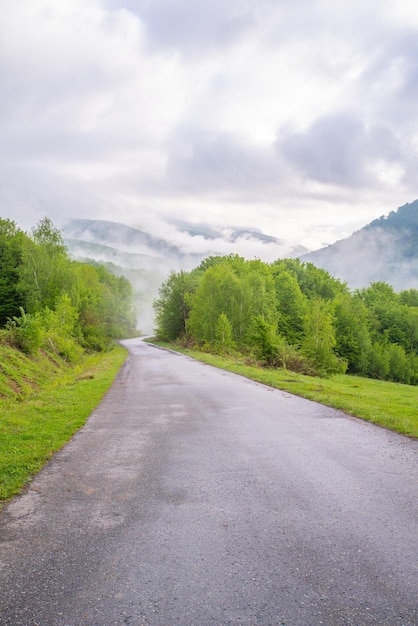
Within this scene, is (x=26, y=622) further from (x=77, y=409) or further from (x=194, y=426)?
(x=77, y=409)

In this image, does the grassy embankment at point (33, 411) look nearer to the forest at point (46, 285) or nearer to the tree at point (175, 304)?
the forest at point (46, 285)

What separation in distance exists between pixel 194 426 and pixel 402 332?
73321mm

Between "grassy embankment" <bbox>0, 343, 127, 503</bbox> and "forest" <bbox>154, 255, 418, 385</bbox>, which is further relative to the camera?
"forest" <bbox>154, 255, 418, 385</bbox>

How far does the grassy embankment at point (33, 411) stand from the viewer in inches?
281

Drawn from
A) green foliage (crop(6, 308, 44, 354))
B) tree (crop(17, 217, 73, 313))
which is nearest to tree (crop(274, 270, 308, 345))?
tree (crop(17, 217, 73, 313))

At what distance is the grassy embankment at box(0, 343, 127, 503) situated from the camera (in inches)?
281

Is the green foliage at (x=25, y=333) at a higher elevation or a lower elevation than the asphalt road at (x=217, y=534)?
higher

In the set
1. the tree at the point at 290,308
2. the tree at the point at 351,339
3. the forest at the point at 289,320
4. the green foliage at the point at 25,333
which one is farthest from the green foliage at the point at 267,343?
the tree at the point at 351,339

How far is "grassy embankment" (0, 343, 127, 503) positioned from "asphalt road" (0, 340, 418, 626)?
42 cm

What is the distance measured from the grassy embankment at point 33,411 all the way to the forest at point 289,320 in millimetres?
16490

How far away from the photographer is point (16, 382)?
1675cm

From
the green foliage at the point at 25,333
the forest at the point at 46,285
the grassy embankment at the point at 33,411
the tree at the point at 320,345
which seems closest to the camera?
the grassy embankment at the point at 33,411

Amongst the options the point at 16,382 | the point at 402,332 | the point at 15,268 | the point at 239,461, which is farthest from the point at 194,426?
the point at 402,332

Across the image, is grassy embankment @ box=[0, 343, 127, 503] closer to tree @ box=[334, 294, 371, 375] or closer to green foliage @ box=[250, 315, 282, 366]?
green foliage @ box=[250, 315, 282, 366]
